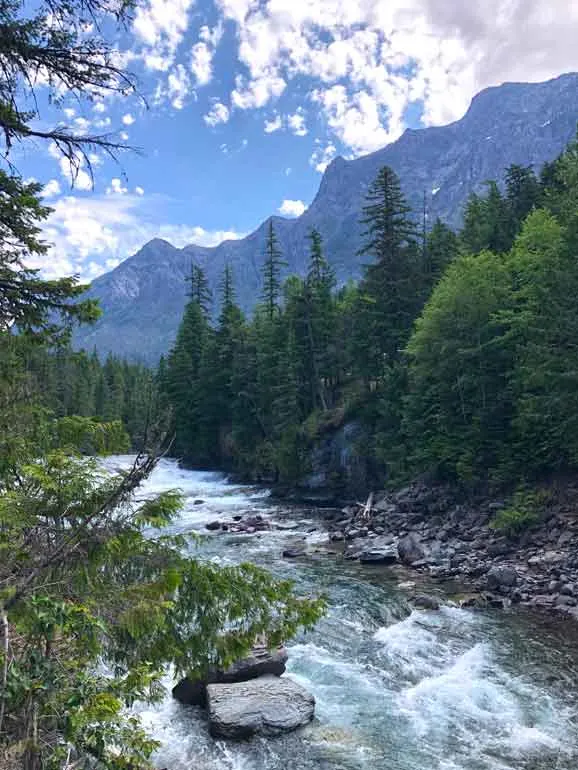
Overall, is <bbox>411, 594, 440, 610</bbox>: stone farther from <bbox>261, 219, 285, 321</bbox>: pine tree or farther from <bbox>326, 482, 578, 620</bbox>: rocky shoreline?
<bbox>261, 219, 285, 321</bbox>: pine tree

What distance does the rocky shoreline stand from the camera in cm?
1609

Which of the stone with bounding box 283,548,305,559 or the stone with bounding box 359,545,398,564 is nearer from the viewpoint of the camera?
the stone with bounding box 359,545,398,564

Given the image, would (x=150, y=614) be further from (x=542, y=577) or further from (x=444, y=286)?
(x=444, y=286)

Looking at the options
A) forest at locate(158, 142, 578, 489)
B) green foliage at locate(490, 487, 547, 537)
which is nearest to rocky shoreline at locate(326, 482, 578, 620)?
green foliage at locate(490, 487, 547, 537)

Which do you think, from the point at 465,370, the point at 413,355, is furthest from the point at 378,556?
the point at 413,355

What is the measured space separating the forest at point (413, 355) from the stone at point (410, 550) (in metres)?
4.90

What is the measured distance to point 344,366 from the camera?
1561 inches

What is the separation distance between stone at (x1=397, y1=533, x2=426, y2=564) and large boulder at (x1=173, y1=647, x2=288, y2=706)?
9.74 metres

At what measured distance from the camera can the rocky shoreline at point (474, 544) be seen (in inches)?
634

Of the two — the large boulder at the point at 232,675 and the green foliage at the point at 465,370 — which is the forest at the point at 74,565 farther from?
the green foliage at the point at 465,370

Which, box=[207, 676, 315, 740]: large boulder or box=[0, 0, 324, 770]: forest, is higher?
box=[0, 0, 324, 770]: forest

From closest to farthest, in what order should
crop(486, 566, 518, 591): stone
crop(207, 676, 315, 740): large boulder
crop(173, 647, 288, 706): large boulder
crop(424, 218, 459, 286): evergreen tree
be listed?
1. crop(207, 676, 315, 740): large boulder
2. crop(173, 647, 288, 706): large boulder
3. crop(486, 566, 518, 591): stone
4. crop(424, 218, 459, 286): evergreen tree

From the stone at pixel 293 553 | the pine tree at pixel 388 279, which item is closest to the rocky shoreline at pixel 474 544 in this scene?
the stone at pixel 293 553

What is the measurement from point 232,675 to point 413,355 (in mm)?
21317
